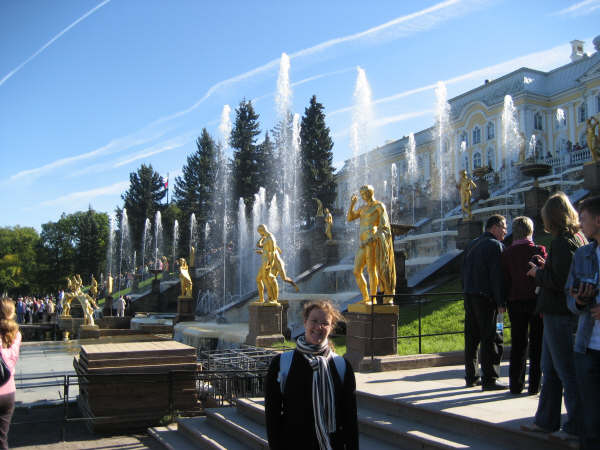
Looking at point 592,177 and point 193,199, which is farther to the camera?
point 193,199

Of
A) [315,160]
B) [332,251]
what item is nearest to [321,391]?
[332,251]

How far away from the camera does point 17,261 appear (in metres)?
75.6

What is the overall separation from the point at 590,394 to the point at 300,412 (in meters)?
1.95

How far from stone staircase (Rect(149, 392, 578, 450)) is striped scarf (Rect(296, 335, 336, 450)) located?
6.61ft

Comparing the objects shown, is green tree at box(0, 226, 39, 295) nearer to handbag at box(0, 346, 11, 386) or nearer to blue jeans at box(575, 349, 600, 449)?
handbag at box(0, 346, 11, 386)

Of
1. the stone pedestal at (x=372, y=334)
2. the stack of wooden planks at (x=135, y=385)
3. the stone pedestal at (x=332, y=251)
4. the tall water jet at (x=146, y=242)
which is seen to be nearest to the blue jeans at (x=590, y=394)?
the stone pedestal at (x=372, y=334)

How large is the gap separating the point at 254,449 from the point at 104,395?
362 centimetres

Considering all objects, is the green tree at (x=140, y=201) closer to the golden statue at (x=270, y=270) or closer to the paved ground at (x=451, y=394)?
the golden statue at (x=270, y=270)

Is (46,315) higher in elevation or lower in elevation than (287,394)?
lower

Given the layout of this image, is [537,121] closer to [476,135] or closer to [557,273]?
[476,135]

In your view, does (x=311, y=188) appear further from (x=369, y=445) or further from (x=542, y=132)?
(x=369, y=445)

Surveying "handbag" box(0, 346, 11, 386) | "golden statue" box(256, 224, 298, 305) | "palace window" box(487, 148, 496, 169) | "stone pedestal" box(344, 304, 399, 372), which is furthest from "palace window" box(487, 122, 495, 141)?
"handbag" box(0, 346, 11, 386)

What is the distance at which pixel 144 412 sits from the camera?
8.76 metres

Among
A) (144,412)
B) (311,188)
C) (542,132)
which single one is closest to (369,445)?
(144,412)
